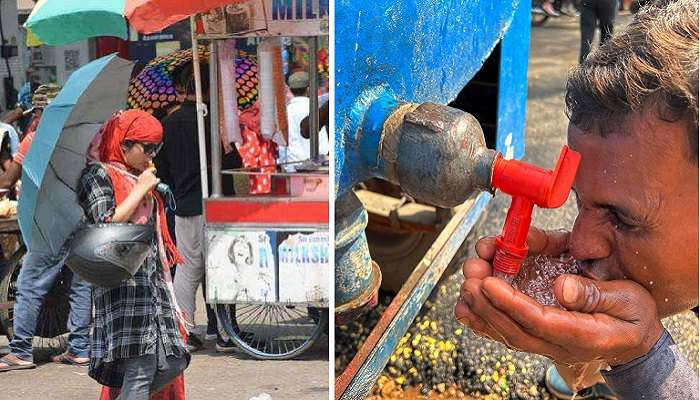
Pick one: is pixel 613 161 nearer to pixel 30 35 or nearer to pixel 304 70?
pixel 304 70

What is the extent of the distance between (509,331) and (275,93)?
707 millimetres

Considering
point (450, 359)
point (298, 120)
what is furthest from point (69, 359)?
point (450, 359)

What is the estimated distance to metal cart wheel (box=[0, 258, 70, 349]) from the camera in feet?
6.12

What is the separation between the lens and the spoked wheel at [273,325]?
1.96m

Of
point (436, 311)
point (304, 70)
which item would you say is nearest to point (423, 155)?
point (304, 70)

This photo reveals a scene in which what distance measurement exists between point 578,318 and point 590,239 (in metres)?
0.14

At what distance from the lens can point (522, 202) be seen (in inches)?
64.6

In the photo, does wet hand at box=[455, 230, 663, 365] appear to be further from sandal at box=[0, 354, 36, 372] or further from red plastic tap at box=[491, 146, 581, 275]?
sandal at box=[0, 354, 36, 372]

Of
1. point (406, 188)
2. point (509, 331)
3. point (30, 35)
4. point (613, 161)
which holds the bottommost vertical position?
point (509, 331)

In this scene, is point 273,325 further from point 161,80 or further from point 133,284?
point 161,80

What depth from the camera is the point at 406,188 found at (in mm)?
2023

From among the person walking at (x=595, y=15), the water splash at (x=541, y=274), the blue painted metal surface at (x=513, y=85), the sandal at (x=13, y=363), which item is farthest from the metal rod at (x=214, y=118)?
the person walking at (x=595, y=15)

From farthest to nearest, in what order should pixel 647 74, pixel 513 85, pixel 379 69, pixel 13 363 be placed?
pixel 513 85 < pixel 379 69 < pixel 13 363 < pixel 647 74

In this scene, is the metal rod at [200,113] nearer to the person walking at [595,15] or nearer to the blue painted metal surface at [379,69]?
the blue painted metal surface at [379,69]
